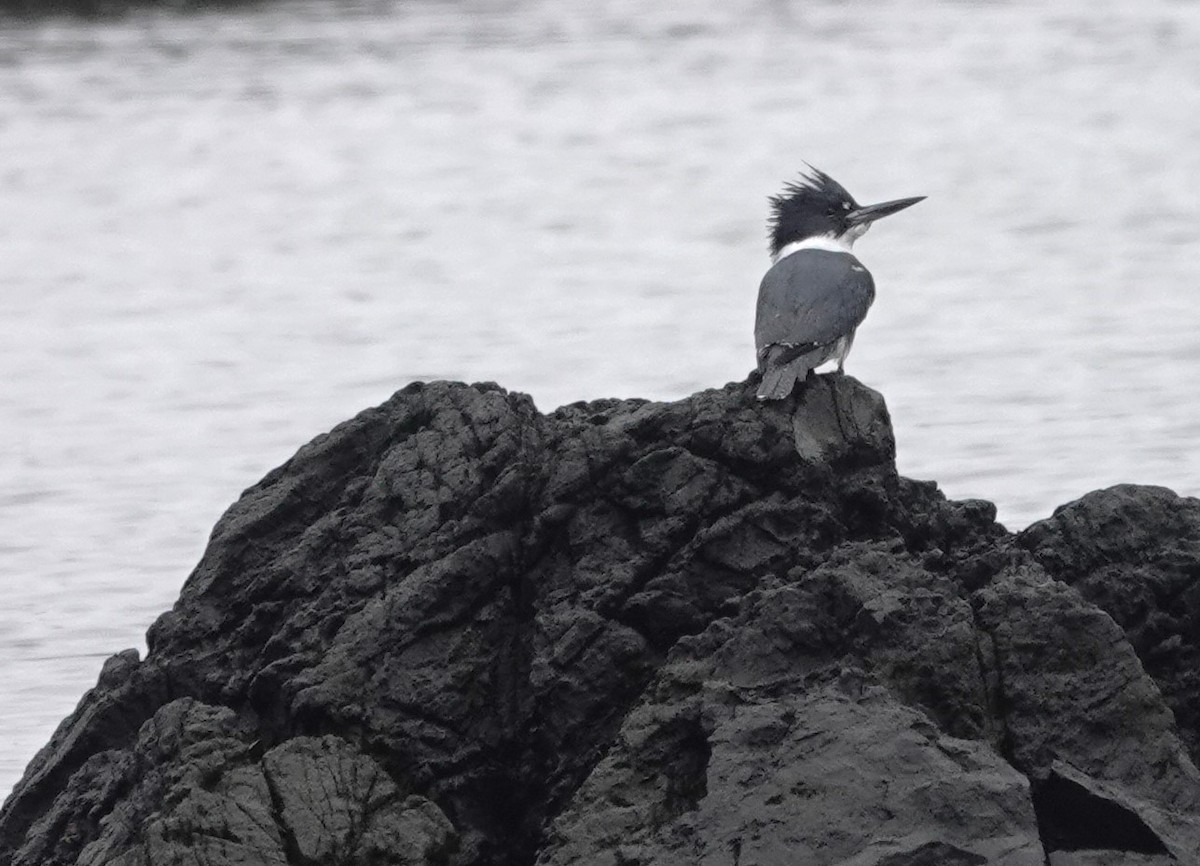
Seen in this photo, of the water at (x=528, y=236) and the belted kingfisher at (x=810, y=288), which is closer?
the belted kingfisher at (x=810, y=288)

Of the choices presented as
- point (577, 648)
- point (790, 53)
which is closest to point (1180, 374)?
point (577, 648)

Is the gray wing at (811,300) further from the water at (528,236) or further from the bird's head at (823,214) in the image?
the water at (528,236)

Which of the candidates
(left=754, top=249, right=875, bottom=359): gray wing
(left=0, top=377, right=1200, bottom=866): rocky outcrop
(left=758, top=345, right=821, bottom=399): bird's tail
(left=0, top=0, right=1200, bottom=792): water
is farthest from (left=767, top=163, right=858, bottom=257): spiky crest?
(left=0, top=0, right=1200, bottom=792): water

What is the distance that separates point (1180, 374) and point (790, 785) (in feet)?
27.8

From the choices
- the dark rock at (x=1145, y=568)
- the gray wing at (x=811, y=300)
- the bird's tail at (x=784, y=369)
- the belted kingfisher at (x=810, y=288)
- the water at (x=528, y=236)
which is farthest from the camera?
the water at (x=528, y=236)

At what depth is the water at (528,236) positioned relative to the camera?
11539 millimetres

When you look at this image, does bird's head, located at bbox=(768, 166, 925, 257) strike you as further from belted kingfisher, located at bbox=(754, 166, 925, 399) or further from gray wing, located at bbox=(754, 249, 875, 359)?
gray wing, located at bbox=(754, 249, 875, 359)

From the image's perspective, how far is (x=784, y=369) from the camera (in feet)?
A: 19.6

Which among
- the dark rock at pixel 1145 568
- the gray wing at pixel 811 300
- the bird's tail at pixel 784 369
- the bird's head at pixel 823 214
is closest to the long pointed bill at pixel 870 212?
the bird's head at pixel 823 214

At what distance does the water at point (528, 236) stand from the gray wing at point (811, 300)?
9.65ft

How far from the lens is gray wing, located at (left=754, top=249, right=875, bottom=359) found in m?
6.39

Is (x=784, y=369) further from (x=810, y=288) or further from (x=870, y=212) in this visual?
(x=870, y=212)

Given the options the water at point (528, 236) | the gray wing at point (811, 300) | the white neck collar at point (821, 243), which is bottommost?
the gray wing at point (811, 300)

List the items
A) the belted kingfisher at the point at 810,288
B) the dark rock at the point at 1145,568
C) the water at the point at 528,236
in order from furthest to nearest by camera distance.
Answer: the water at the point at 528,236, the belted kingfisher at the point at 810,288, the dark rock at the point at 1145,568
